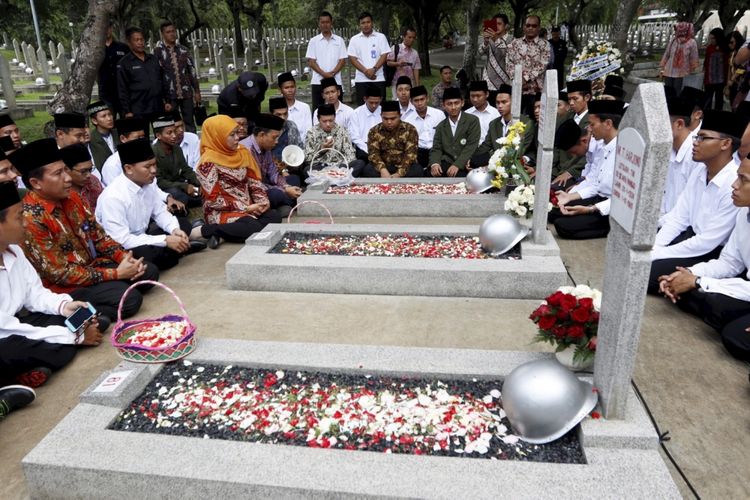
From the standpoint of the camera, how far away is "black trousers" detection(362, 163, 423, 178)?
810cm

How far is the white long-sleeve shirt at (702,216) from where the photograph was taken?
4.02 m

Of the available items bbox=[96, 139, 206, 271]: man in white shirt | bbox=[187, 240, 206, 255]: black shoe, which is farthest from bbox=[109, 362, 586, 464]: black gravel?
bbox=[187, 240, 206, 255]: black shoe

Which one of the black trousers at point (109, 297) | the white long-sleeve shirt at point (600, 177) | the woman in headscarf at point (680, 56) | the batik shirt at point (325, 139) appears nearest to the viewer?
the black trousers at point (109, 297)

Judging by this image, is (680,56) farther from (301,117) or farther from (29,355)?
(29,355)

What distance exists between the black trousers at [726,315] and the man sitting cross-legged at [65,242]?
4.17 m

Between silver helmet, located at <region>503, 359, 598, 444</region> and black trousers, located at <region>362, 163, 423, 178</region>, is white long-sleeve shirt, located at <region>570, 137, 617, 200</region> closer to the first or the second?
black trousers, located at <region>362, 163, 423, 178</region>

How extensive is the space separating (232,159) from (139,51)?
313 cm

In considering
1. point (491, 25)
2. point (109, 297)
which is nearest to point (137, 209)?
point (109, 297)

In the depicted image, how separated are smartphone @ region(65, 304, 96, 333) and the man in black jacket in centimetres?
480

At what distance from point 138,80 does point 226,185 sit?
9.57ft

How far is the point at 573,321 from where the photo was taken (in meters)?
2.77

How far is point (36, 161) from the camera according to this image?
153 inches

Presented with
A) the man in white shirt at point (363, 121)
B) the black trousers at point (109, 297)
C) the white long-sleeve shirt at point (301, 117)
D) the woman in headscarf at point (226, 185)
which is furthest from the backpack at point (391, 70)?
the black trousers at point (109, 297)

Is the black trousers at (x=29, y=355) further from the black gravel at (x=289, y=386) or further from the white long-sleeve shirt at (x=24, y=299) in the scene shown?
the black gravel at (x=289, y=386)
